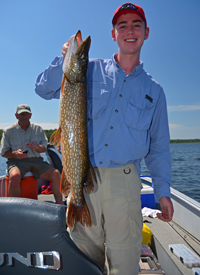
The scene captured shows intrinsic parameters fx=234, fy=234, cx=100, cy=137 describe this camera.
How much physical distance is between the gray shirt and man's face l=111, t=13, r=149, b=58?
12.4ft

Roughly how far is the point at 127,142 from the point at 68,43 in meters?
0.91

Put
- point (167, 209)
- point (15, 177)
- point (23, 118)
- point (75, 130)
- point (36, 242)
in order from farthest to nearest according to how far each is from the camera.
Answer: point (23, 118) → point (15, 177) → point (167, 209) → point (75, 130) → point (36, 242)

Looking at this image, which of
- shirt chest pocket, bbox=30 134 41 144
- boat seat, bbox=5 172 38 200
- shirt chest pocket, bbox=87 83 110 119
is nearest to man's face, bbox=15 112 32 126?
shirt chest pocket, bbox=30 134 41 144

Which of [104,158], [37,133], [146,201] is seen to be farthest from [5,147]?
[104,158]

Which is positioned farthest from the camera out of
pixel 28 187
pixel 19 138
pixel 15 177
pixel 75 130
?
pixel 19 138

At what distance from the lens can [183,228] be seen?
4148mm

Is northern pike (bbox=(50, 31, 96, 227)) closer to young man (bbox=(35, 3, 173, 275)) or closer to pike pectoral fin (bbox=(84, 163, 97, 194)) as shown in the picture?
pike pectoral fin (bbox=(84, 163, 97, 194))

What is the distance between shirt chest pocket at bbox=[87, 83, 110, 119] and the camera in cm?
199

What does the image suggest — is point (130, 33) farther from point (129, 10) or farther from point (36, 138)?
point (36, 138)

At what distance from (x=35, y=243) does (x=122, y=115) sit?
1.16m

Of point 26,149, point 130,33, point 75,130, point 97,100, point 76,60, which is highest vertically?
point 130,33

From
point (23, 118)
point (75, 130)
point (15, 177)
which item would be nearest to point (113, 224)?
point (75, 130)

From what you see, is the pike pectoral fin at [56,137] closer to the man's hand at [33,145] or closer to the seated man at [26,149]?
the seated man at [26,149]

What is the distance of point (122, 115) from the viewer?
1.98 m
